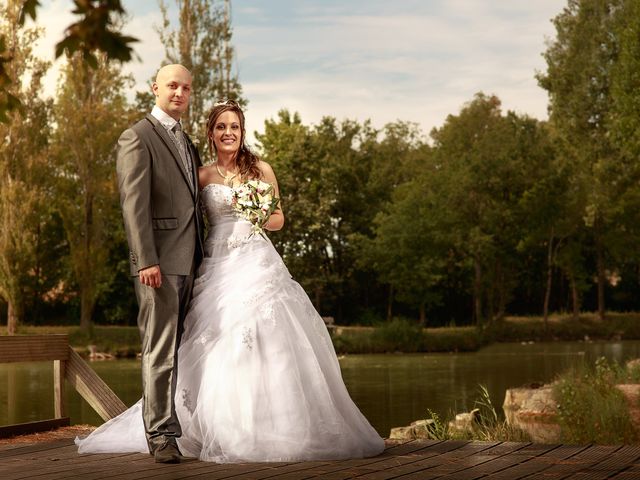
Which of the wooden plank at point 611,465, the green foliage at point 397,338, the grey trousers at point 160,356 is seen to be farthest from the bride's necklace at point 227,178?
the green foliage at point 397,338

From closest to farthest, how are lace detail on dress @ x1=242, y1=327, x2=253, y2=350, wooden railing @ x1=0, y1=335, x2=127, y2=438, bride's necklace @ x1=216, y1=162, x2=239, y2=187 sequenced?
lace detail on dress @ x1=242, y1=327, x2=253, y2=350, bride's necklace @ x1=216, y1=162, x2=239, y2=187, wooden railing @ x1=0, y1=335, x2=127, y2=438

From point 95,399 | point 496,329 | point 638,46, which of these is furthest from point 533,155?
point 95,399

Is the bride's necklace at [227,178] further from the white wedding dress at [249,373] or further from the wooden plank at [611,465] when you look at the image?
the wooden plank at [611,465]

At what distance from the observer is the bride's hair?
591cm

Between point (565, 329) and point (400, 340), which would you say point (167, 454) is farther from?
point (565, 329)

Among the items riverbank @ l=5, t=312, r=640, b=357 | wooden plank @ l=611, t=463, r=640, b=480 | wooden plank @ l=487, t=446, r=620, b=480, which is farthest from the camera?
riverbank @ l=5, t=312, r=640, b=357

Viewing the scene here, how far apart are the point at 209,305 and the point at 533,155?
1654 inches

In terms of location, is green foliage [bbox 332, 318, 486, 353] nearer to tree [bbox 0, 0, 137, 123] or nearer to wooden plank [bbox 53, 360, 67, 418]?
wooden plank [bbox 53, 360, 67, 418]

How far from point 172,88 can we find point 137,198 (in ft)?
2.24

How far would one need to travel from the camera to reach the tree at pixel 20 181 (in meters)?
32.4

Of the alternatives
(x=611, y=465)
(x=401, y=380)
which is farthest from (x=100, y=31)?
(x=401, y=380)

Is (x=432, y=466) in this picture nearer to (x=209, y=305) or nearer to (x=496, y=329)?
(x=209, y=305)

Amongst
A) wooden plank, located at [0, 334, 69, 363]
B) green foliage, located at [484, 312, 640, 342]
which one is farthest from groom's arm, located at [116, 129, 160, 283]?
green foliage, located at [484, 312, 640, 342]

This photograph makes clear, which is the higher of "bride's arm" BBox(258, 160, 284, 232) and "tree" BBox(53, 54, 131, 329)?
"tree" BBox(53, 54, 131, 329)
